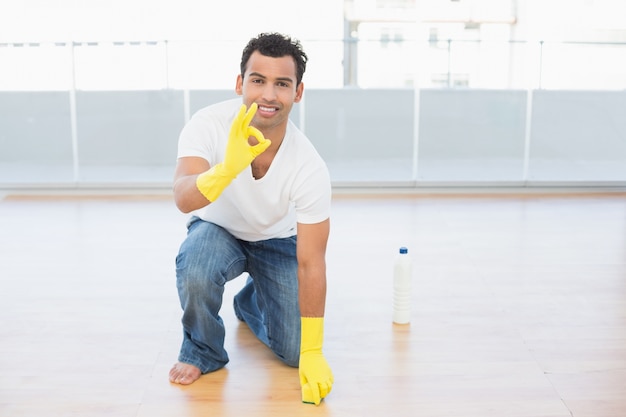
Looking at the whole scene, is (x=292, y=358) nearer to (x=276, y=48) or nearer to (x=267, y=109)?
(x=267, y=109)

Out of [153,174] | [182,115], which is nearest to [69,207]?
[153,174]

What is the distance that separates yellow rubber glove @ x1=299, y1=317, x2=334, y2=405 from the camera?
2.04 metres

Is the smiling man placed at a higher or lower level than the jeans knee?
higher

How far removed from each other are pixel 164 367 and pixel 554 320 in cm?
137

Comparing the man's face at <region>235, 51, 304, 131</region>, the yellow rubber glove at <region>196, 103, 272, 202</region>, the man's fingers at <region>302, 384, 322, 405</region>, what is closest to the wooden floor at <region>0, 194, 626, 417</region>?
the man's fingers at <region>302, 384, 322, 405</region>

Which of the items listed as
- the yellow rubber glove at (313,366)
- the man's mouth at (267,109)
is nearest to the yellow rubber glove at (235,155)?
the man's mouth at (267,109)

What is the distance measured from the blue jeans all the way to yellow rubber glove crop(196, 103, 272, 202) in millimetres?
310

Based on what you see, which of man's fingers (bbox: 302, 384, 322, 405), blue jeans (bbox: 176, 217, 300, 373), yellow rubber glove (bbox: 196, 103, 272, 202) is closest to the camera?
yellow rubber glove (bbox: 196, 103, 272, 202)

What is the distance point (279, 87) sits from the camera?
2.10 m

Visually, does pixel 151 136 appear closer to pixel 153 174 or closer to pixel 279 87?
pixel 153 174

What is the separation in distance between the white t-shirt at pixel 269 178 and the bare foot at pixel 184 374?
0.45m

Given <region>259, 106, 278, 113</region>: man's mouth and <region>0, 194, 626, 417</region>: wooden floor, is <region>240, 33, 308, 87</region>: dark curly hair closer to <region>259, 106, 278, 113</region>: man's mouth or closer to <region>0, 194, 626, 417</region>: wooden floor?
<region>259, 106, 278, 113</region>: man's mouth

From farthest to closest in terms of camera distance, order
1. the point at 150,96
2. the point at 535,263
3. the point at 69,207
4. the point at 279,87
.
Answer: the point at 150,96 < the point at 69,207 < the point at 535,263 < the point at 279,87

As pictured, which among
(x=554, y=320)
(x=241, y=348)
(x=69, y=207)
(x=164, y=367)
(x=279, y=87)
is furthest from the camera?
(x=69, y=207)
